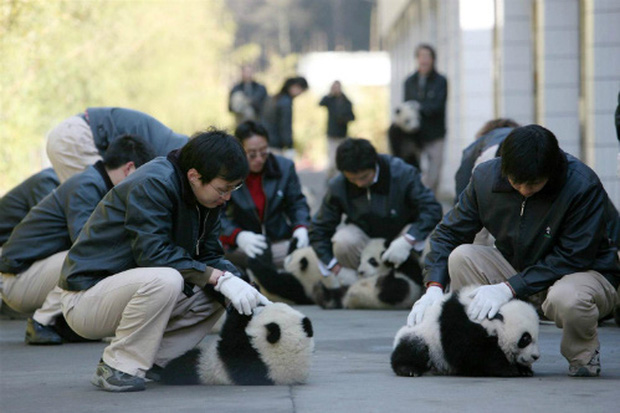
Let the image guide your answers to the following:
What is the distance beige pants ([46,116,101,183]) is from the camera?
330 inches

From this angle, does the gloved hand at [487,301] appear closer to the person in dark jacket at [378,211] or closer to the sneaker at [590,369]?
the sneaker at [590,369]

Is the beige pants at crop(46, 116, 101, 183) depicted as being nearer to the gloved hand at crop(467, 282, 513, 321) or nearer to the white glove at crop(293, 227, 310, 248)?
the white glove at crop(293, 227, 310, 248)

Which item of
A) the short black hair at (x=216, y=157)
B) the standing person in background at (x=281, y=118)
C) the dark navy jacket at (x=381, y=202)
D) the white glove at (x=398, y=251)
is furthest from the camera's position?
the standing person in background at (x=281, y=118)

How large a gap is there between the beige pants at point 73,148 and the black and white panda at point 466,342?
11.8ft

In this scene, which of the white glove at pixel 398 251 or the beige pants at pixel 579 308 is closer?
the beige pants at pixel 579 308

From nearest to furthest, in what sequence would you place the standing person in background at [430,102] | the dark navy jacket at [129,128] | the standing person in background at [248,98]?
the dark navy jacket at [129,128]
the standing person in background at [430,102]
the standing person in background at [248,98]

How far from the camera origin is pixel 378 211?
8844 millimetres

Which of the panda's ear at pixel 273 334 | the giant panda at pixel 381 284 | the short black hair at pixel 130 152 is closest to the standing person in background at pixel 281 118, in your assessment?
the giant panda at pixel 381 284

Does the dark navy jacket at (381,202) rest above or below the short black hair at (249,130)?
below

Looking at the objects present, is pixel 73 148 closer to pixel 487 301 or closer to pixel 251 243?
pixel 251 243

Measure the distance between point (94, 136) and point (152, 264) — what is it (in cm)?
335

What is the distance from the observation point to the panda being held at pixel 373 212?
8.50 metres

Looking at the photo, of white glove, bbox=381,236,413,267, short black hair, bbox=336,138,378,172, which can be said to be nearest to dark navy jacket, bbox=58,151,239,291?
short black hair, bbox=336,138,378,172

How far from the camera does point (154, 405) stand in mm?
4977
